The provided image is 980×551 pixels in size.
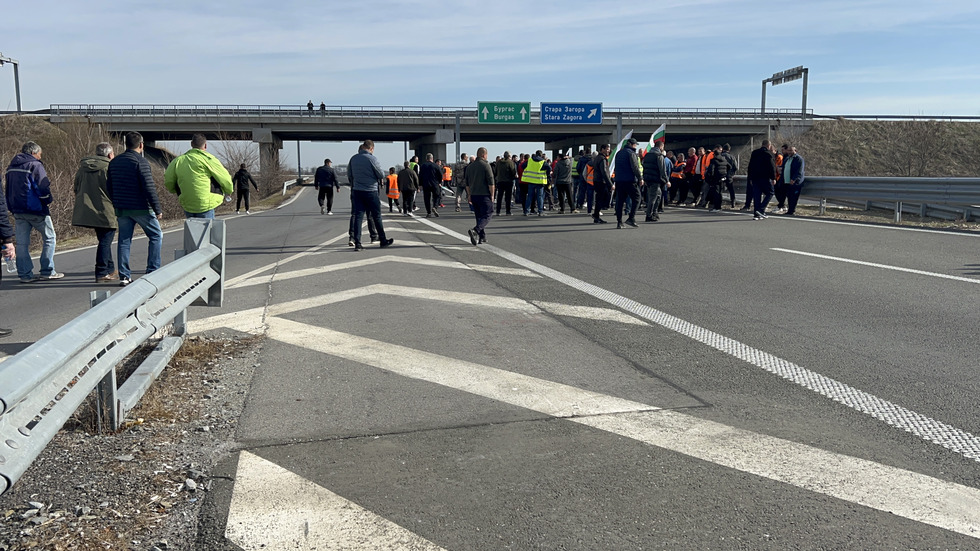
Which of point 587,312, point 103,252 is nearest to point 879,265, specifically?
point 587,312

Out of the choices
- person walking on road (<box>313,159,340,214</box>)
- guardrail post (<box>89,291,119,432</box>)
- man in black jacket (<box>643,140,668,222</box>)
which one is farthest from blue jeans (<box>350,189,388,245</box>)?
person walking on road (<box>313,159,340,214</box>)

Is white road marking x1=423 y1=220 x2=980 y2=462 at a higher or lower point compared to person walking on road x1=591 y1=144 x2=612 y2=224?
lower

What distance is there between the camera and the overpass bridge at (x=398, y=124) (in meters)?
→ 63.5

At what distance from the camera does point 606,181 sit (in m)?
17.7

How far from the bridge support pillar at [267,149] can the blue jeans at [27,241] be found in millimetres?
40630

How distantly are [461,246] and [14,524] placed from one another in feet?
34.1

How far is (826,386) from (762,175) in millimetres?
14270

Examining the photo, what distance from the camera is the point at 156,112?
63.6 m

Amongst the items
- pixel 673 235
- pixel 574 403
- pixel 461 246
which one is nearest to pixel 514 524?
pixel 574 403

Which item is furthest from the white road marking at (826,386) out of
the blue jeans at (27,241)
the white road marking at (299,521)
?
the blue jeans at (27,241)

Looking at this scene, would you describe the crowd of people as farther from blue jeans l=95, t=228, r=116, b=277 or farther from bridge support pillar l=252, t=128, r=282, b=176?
bridge support pillar l=252, t=128, r=282, b=176

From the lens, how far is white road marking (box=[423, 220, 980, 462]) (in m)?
3.76

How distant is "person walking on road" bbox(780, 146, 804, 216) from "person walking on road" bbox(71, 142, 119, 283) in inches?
588

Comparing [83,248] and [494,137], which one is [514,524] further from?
[494,137]
